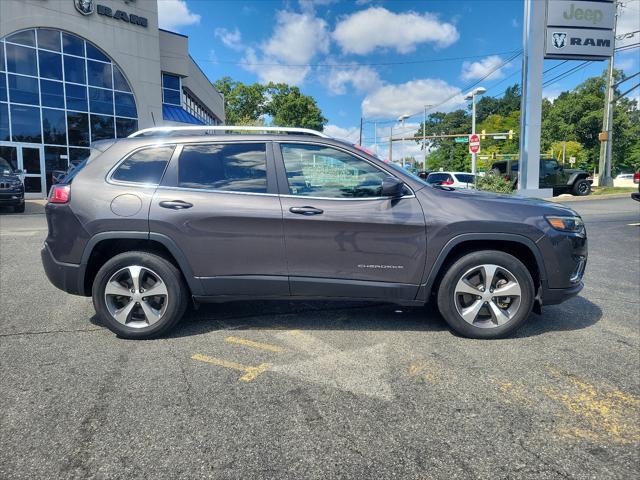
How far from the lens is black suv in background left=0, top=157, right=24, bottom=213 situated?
14.8 m

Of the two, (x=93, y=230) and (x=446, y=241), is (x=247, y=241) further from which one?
(x=446, y=241)

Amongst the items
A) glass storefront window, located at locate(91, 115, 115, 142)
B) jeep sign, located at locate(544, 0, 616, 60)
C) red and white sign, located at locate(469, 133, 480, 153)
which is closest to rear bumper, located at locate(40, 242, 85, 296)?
red and white sign, located at locate(469, 133, 480, 153)

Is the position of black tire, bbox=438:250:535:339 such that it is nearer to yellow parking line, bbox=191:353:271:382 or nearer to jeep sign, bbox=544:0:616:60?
yellow parking line, bbox=191:353:271:382

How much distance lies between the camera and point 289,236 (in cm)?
368

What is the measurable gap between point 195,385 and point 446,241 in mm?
2225

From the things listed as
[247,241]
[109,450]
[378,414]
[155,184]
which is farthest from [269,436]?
[155,184]

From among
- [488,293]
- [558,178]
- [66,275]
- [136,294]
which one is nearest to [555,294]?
[488,293]

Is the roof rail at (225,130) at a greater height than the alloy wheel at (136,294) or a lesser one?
greater

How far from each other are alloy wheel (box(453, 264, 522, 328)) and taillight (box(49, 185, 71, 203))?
11.1 ft

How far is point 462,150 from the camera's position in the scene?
260 ft

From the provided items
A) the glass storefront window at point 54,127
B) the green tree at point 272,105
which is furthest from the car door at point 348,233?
the green tree at point 272,105

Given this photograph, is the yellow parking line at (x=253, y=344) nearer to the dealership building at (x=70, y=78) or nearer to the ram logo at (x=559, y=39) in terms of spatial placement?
the dealership building at (x=70, y=78)

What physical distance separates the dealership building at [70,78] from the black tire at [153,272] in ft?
67.9

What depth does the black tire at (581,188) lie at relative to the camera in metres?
23.1
